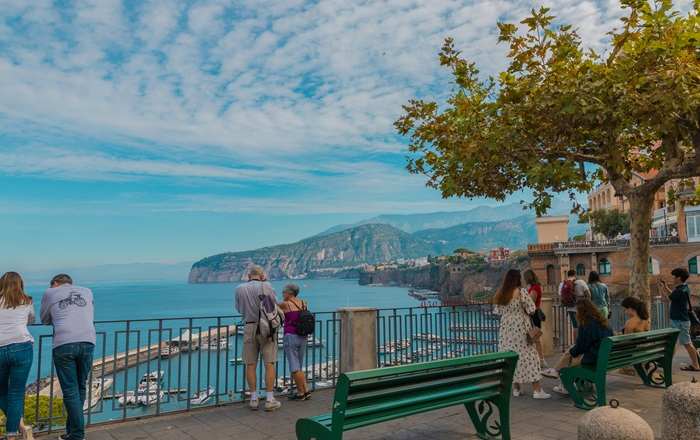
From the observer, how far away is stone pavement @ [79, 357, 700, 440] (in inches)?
231

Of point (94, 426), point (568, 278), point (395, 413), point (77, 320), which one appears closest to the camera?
point (395, 413)

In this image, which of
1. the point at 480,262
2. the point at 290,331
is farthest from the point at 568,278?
the point at 480,262

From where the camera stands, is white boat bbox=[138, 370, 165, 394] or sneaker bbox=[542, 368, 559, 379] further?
sneaker bbox=[542, 368, 559, 379]

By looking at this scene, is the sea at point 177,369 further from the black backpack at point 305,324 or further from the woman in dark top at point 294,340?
the black backpack at point 305,324

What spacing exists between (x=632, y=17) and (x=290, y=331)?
7.45m

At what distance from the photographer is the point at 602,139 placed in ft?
29.9

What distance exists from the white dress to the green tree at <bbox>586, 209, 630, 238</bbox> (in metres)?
76.1

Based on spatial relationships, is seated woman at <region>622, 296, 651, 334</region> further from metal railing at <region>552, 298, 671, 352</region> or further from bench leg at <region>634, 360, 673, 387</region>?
metal railing at <region>552, 298, 671, 352</region>

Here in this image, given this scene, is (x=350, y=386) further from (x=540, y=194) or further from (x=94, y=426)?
(x=540, y=194)

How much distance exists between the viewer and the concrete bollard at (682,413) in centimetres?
471

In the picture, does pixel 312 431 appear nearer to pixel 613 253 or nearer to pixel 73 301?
pixel 73 301

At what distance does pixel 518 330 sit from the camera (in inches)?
301

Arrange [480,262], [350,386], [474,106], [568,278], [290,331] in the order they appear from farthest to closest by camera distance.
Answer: [480,262]
[568,278]
[474,106]
[290,331]
[350,386]

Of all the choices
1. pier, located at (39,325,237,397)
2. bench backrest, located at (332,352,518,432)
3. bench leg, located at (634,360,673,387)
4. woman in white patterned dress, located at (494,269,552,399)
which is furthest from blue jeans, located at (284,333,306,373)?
bench leg, located at (634,360,673,387)
